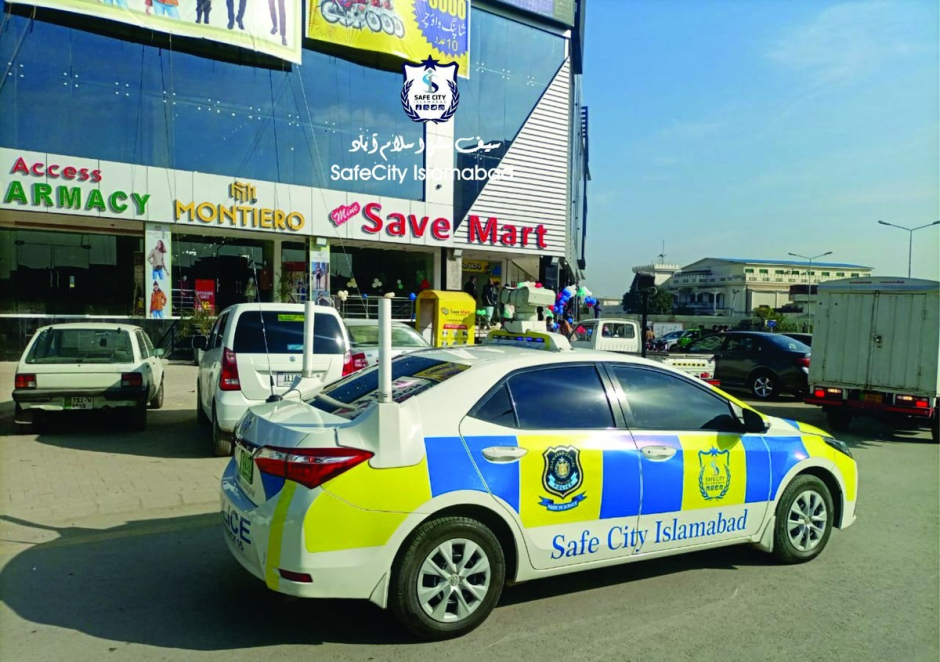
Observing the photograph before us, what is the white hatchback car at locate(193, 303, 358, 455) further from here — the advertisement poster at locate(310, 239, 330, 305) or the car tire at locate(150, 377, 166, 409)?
the advertisement poster at locate(310, 239, 330, 305)

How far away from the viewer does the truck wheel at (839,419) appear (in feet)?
38.9

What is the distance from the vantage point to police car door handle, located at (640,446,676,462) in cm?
442

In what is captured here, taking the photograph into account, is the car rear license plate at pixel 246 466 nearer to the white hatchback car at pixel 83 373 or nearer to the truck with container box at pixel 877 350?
the white hatchback car at pixel 83 373

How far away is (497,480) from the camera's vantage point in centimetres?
387

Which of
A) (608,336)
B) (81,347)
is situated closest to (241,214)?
(608,336)

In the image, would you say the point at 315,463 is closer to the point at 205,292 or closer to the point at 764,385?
the point at 764,385

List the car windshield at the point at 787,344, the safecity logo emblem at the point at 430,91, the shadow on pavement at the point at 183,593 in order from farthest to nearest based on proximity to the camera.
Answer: the safecity logo emblem at the point at 430,91 < the car windshield at the point at 787,344 < the shadow on pavement at the point at 183,593

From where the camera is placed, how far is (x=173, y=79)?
2134 centimetres

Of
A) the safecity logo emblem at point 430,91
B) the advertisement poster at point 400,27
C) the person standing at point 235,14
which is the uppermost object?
the advertisement poster at point 400,27

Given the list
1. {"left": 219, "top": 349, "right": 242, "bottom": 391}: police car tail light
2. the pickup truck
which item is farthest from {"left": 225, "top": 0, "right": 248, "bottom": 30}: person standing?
{"left": 219, "top": 349, "right": 242, "bottom": 391}: police car tail light

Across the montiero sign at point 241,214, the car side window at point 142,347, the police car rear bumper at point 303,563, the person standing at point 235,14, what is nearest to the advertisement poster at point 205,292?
the montiero sign at point 241,214

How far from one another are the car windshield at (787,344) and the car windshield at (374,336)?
815 cm

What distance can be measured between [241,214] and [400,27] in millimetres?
8796

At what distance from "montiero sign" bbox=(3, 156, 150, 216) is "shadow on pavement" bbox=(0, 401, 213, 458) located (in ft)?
34.6
